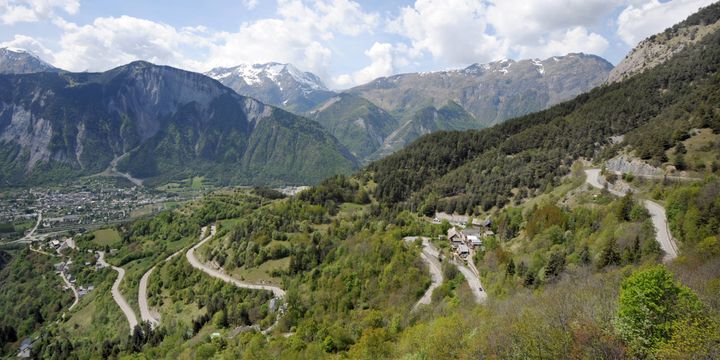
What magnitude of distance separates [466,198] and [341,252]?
45285 millimetres

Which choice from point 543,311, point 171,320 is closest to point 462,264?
point 543,311

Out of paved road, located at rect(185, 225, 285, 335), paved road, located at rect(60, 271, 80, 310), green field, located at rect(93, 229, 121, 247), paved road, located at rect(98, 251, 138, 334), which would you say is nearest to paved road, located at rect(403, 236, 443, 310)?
paved road, located at rect(185, 225, 285, 335)

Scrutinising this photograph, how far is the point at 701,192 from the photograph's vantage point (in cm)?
5022

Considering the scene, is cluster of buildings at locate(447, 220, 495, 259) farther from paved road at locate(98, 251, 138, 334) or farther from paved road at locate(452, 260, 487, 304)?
paved road at locate(98, 251, 138, 334)

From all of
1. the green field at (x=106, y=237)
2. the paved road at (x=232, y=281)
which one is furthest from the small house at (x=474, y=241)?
the green field at (x=106, y=237)

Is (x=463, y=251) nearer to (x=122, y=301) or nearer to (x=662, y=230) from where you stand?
(x=662, y=230)

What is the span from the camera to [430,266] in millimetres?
77500

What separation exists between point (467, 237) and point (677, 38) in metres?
180

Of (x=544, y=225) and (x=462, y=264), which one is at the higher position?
(x=544, y=225)

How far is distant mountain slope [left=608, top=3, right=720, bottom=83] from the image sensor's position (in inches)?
6845

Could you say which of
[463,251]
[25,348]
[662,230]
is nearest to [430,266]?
[463,251]

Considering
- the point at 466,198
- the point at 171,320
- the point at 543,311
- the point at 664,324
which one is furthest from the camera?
the point at 466,198

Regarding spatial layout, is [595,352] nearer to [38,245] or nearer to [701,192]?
[701,192]

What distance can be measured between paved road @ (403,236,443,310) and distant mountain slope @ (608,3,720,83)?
157083 millimetres
